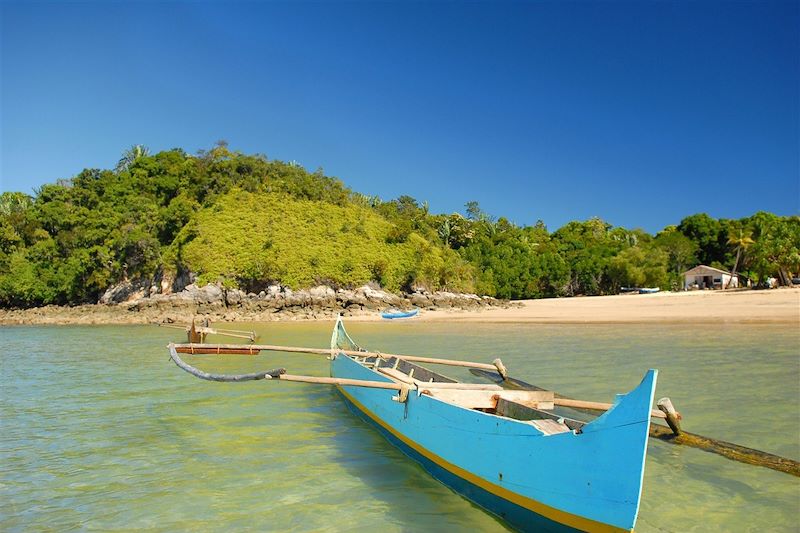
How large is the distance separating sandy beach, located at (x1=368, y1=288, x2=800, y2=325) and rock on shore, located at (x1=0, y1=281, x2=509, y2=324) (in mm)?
3223

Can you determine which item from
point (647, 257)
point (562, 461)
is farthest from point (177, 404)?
Answer: point (647, 257)

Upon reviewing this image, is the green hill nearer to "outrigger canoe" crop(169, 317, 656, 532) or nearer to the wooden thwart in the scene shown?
"outrigger canoe" crop(169, 317, 656, 532)

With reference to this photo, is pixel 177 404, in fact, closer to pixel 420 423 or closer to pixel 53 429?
pixel 53 429

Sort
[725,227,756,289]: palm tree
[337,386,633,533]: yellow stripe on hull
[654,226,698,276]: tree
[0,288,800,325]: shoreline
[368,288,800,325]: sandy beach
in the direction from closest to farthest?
1. [337,386,633,533]: yellow stripe on hull
2. [368,288,800,325]: sandy beach
3. [0,288,800,325]: shoreline
4. [725,227,756,289]: palm tree
5. [654,226,698,276]: tree

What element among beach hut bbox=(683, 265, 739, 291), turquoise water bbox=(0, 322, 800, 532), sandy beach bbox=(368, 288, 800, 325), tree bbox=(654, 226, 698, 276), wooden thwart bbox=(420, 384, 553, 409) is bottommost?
turquoise water bbox=(0, 322, 800, 532)

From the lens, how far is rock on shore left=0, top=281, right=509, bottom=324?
3369cm

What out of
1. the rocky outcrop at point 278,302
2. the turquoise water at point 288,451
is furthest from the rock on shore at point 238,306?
the turquoise water at point 288,451

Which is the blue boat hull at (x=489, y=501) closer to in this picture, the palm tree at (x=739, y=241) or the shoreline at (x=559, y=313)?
the shoreline at (x=559, y=313)

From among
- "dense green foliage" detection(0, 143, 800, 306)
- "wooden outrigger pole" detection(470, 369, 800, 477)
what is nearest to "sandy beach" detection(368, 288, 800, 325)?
"dense green foliage" detection(0, 143, 800, 306)

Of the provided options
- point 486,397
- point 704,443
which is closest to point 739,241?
point 704,443

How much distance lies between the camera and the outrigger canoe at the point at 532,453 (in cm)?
335

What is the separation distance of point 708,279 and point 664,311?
915 inches

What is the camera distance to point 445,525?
4.67 m

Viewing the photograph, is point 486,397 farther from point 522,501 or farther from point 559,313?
point 559,313
